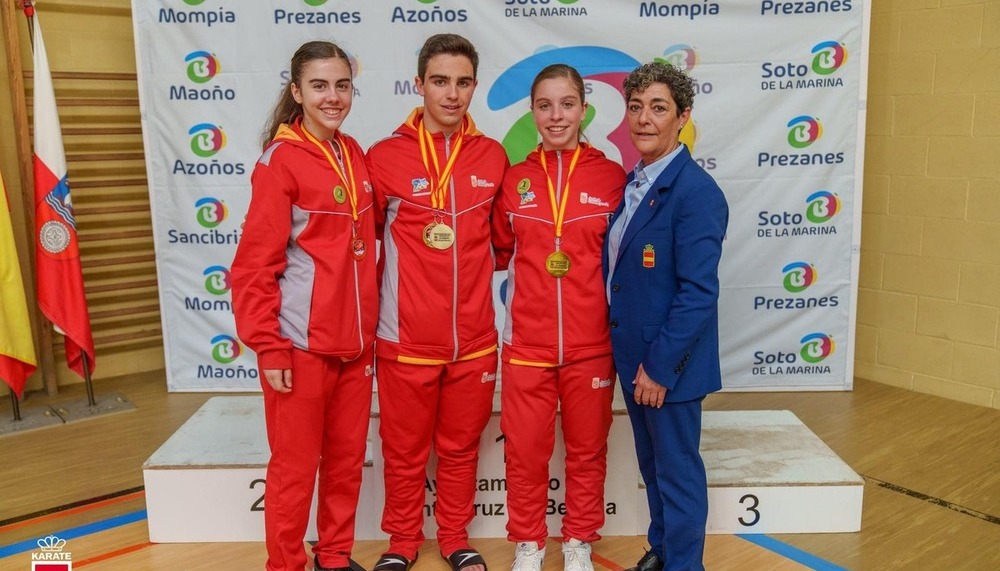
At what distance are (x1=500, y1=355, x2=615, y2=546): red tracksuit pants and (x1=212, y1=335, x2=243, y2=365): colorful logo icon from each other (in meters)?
2.46

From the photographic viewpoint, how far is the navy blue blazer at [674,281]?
7.09 feet

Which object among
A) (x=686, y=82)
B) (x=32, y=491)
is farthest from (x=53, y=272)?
(x=686, y=82)

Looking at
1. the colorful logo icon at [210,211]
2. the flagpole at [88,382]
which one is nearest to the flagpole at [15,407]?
the flagpole at [88,382]

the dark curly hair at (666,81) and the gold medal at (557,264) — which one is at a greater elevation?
the dark curly hair at (666,81)

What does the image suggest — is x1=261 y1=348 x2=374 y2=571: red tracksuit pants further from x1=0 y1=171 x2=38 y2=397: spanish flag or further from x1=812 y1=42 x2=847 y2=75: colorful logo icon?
x1=812 y1=42 x2=847 y2=75: colorful logo icon

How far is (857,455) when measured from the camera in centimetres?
352

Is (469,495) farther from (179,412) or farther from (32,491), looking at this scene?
(179,412)

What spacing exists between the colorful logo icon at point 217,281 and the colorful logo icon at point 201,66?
100 cm

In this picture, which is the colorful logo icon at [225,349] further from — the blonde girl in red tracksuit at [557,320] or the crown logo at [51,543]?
the blonde girl in red tracksuit at [557,320]

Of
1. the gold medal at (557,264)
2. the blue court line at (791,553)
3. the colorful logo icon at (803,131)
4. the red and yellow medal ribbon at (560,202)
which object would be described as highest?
the colorful logo icon at (803,131)

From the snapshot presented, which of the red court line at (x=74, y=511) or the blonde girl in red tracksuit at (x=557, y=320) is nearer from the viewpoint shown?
the blonde girl in red tracksuit at (x=557, y=320)

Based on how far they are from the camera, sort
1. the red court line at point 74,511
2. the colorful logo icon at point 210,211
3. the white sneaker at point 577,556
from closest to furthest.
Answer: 1. the white sneaker at point 577,556
2. the red court line at point 74,511
3. the colorful logo icon at point 210,211

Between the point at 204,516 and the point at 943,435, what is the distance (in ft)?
10.4

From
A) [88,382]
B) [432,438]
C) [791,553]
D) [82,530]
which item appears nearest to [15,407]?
[88,382]
